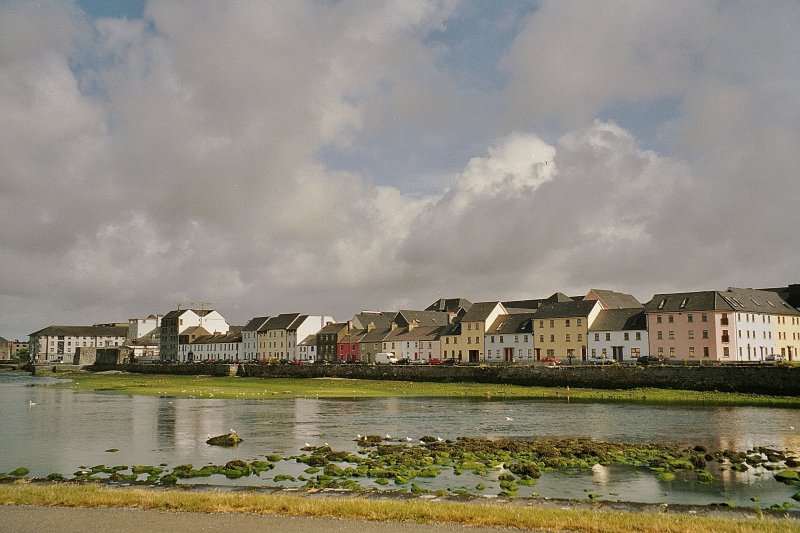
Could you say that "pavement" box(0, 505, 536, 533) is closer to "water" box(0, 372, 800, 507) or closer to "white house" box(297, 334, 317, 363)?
"water" box(0, 372, 800, 507)

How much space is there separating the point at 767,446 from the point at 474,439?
17405 mm

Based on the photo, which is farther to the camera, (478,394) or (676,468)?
(478,394)

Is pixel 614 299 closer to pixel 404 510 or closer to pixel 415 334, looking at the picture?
pixel 415 334

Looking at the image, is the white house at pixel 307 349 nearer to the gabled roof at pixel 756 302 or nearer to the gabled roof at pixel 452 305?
the gabled roof at pixel 452 305

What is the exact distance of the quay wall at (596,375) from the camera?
8031 centimetres

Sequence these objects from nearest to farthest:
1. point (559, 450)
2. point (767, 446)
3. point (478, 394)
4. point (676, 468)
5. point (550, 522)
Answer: point (550, 522) → point (676, 468) → point (559, 450) → point (767, 446) → point (478, 394)

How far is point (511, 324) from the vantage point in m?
139

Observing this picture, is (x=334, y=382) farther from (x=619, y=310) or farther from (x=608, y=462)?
(x=608, y=462)

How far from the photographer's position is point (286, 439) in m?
44.2

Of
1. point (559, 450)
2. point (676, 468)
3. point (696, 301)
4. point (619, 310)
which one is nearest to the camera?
point (676, 468)

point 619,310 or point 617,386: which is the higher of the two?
point 619,310

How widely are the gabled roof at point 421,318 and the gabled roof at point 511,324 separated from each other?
2899 cm

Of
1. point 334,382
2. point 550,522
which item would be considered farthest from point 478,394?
point 550,522

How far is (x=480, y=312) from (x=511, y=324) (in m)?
7.53
